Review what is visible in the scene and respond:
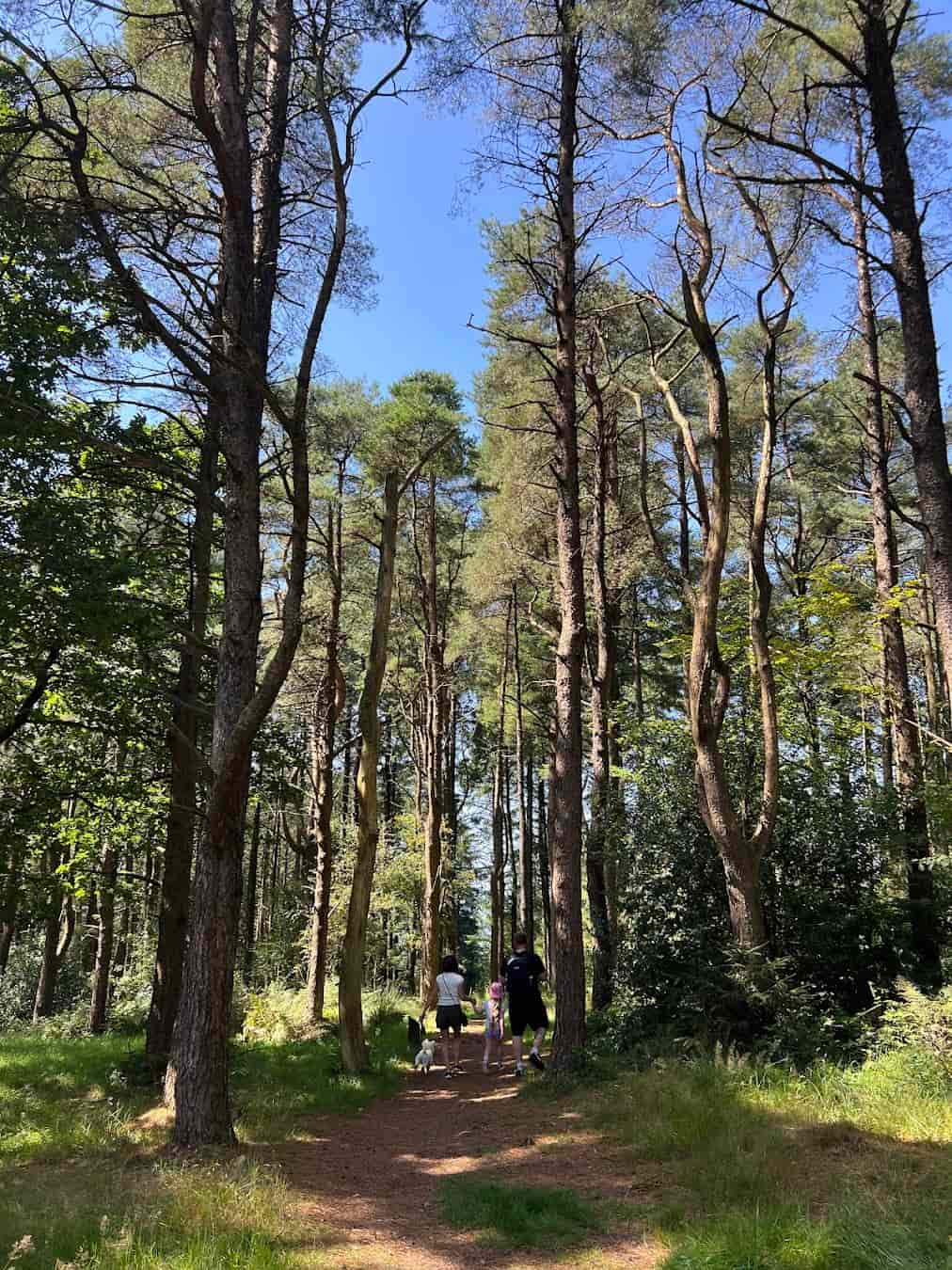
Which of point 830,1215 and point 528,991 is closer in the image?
point 830,1215

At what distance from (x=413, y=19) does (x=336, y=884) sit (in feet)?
53.3

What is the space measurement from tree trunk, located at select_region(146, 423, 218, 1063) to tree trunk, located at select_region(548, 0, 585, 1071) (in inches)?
160

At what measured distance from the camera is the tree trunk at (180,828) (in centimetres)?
880

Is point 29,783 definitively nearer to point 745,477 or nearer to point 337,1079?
point 337,1079

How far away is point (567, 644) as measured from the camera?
919 cm

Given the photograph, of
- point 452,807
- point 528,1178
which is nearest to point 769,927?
point 528,1178

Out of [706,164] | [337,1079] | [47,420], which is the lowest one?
[337,1079]

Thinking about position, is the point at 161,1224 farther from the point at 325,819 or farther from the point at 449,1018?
the point at 325,819

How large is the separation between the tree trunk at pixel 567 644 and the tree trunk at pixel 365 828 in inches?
83.9

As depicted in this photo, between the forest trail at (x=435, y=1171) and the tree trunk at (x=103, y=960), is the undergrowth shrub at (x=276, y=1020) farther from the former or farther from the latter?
the forest trail at (x=435, y=1171)

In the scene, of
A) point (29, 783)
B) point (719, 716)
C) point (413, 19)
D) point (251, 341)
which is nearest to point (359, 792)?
point (29, 783)

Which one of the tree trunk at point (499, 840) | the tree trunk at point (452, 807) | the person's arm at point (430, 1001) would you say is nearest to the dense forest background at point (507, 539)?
the person's arm at point (430, 1001)

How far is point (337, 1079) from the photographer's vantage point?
29.1ft

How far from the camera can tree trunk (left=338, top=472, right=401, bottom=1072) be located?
926 centimetres
